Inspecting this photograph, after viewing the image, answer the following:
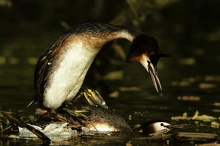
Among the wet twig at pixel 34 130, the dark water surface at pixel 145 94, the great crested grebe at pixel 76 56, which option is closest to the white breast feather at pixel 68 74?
the great crested grebe at pixel 76 56

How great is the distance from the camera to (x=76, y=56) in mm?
11172

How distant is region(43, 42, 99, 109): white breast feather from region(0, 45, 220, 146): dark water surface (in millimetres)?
959

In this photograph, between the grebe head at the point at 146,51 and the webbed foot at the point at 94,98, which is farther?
the webbed foot at the point at 94,98

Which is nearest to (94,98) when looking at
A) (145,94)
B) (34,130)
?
(34,130)

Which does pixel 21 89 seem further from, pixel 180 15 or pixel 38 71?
pixel 180 15

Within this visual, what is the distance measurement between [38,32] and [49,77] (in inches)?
697

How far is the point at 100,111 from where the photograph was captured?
11.4 metres

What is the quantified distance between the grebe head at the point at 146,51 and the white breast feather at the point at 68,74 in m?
0.58

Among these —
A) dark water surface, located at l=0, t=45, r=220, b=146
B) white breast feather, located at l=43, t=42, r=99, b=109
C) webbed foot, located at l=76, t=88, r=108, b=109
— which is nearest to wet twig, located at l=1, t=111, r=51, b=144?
dark water surface, located at l=0, t=45, r=220, b=146

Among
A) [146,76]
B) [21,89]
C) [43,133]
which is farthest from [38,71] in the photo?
[146,76]

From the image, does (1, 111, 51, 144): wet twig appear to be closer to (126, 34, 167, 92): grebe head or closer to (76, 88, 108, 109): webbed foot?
(126, 34, 167, 92): grebe head

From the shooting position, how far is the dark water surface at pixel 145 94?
11.3m

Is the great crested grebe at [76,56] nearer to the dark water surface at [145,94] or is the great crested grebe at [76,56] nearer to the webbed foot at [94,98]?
the webbed foot at [94,98]

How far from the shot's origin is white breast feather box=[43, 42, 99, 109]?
11.2 metres
